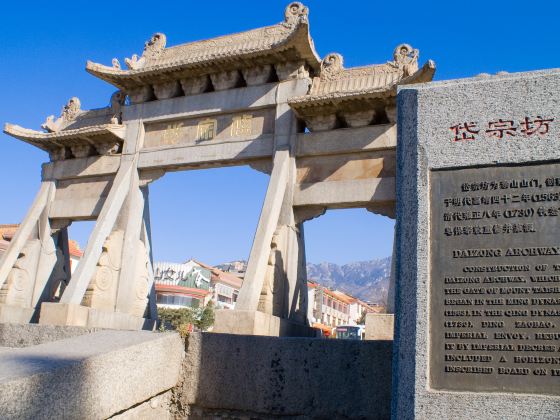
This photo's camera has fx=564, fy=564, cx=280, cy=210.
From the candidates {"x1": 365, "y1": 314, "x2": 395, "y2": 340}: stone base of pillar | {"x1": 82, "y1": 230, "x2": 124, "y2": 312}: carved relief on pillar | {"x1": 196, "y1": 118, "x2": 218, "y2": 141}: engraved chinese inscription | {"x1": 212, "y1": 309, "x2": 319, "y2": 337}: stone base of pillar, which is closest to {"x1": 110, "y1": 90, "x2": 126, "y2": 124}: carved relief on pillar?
{"x1": 196, "y1": 118, "x2": 218, "y2": 141}: engraved chinese inscription

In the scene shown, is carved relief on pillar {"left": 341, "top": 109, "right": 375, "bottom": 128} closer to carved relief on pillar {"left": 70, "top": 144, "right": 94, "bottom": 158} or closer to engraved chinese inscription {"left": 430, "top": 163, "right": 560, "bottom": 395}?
carved relief on pillar {"left": 70, "top": 144, "right": 94, "bottom": 158}

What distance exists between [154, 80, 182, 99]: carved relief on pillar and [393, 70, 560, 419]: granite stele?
11038 millimetres

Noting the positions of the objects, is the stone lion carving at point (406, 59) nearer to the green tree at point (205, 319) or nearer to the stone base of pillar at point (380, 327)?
the stone base of pillar at point (380, 327)

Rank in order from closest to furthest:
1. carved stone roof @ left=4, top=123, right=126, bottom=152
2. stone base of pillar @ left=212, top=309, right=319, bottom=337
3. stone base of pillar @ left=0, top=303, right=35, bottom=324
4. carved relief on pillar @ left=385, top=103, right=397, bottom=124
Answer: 1. stone base of pillar @ left=212, top=309, right=319, bottom=337
2. carved relief on pillar @ left=385, top=103, right=397, bottom=124
3. stone base of pillar @ left=0, top=303, right=35, bottom=324
4. carved stone roof @ left=4, top=123, right=126, bottom=152

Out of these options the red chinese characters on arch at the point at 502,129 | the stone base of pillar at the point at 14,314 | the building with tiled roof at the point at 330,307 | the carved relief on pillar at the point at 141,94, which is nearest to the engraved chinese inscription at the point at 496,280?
the red chinese characters on arch at the point at 502,129

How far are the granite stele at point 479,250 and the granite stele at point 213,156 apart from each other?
20.8 ft

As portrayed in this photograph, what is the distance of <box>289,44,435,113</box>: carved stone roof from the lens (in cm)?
1170

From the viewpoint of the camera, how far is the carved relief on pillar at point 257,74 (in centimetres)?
1368

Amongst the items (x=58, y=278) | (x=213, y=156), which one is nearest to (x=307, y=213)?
(x=213, y=156)

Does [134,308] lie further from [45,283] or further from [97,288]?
[45,283]

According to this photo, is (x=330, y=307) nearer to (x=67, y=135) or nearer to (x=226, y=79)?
(x=67, y=135)

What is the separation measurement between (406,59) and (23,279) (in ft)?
37.6

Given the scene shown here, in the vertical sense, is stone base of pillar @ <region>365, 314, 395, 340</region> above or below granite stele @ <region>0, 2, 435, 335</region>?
below

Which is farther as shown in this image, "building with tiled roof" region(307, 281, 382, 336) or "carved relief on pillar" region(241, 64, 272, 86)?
"building with tiled roof" region(307, 281, 382, 336)
